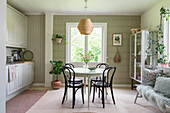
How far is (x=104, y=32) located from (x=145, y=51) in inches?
67.2

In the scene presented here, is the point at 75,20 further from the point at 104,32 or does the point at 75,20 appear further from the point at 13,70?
the point at 13,70

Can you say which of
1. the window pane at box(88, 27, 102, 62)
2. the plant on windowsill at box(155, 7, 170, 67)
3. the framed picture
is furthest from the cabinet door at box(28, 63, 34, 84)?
the plant on windowsill at box(155, 7, 170, 67)

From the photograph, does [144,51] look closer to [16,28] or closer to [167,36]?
[167,36]

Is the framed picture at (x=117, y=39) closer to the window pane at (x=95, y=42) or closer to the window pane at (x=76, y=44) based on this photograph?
the window pane at (x=95, y=42)

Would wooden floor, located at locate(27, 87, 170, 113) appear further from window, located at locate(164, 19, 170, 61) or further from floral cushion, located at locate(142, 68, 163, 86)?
window, located at locate(164, 19, 170, 61)

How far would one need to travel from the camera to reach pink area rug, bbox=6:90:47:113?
304cm

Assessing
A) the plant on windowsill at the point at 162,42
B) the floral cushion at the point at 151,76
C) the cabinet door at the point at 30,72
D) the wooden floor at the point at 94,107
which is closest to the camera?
the wooden floor at the point at 94,107

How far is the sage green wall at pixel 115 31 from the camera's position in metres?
5.20

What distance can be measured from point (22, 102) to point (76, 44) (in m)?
2.68

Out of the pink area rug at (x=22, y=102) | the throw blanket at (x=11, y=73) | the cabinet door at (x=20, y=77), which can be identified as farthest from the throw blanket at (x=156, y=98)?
the cabinet door at (x=20, y=77)

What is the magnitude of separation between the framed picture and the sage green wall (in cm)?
11

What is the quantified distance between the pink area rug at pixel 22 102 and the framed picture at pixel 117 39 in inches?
118

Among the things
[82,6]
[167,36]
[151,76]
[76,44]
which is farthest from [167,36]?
[76,44]

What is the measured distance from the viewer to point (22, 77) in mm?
4324
